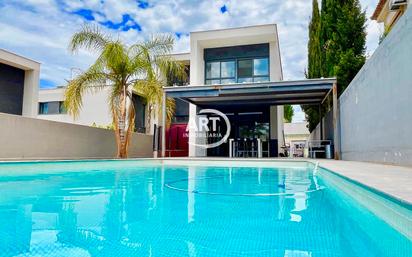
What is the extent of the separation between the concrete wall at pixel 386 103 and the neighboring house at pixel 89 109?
607 inches

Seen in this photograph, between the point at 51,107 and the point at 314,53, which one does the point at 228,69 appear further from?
the point at 51,107

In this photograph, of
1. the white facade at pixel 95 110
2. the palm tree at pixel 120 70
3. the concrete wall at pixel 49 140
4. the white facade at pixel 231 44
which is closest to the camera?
the concrete wall at pixel 49 140

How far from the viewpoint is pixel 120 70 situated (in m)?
13.4

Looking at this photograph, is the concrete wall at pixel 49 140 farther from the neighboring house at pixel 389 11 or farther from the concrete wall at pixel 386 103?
the neighboring house at pixel 389 11

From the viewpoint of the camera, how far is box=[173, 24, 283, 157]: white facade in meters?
17.1

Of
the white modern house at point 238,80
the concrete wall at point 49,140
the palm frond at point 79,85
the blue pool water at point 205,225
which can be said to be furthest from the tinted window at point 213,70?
the blue pool water at point 205,225

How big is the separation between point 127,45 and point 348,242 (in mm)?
13026

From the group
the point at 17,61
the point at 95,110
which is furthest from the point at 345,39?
the point at 17,61

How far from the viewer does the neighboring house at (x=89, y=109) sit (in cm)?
A: 2136

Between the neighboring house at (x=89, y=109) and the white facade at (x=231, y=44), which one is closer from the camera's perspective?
the white facade at (x=231, y=44)

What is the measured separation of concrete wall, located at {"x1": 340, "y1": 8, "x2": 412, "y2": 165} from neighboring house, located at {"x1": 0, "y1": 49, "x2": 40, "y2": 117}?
17.0 metres


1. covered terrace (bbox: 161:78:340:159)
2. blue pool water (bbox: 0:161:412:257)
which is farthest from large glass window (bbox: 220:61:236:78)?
blue pool water (bbox: 0:161:412:257)

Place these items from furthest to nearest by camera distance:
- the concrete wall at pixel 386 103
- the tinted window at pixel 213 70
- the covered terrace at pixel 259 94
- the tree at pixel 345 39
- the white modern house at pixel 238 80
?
the tinted window at pixel 213 70
the white modern house at pixel 238 80
the covered terrace at pixel 259 94
the tree at pixel 345 39
the concrete wall at pixel 386 103

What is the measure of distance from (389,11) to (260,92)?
8.58 meters
